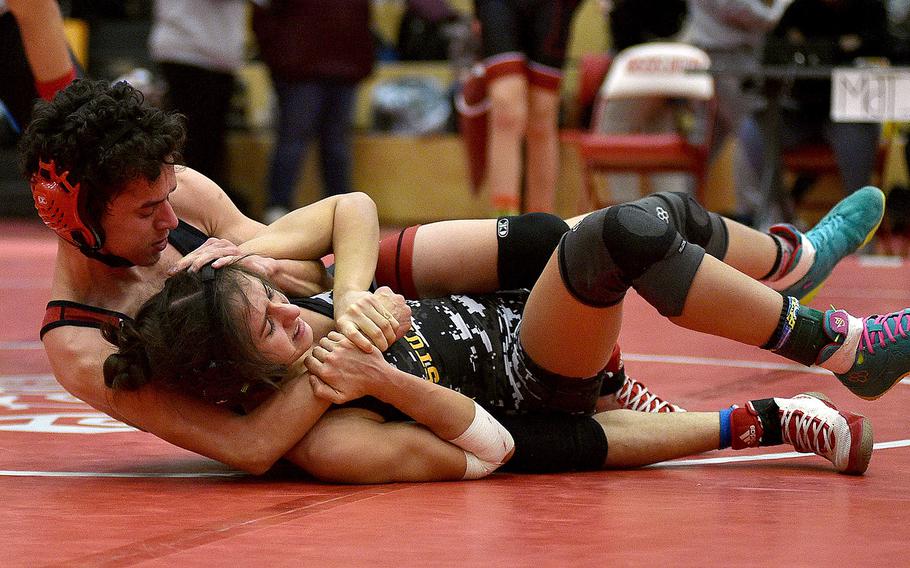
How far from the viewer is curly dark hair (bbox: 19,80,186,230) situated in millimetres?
2332

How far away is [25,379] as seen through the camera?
377 centimetres

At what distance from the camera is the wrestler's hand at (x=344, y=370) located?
7.76 feet

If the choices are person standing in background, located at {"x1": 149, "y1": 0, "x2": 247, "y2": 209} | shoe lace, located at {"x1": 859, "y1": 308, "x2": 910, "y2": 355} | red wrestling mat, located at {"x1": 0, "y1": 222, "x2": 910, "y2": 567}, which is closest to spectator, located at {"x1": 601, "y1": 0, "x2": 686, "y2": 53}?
person standing in background, located at {"x1": 149, "y1": 0, "x2": 247, "y2": 209}

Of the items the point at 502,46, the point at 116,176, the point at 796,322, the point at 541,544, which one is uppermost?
→ the point at 502,46

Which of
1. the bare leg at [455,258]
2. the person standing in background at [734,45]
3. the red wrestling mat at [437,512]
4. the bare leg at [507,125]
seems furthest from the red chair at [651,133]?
the bare leg at [455,258]

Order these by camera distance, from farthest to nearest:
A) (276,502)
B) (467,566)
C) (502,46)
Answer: (502,46) < (276,502) < (467,566)

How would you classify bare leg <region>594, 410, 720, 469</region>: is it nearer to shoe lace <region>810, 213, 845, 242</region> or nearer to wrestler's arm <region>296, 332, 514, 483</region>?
wrestler's arm <region>296, 332, 514, 483</region>

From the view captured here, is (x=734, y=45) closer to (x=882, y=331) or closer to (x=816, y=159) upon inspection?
(x=816, y=159)

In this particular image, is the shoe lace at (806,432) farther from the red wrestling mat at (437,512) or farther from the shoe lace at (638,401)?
the shoe lace at (638,401)

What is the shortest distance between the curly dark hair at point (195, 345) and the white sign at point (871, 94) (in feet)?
15.3

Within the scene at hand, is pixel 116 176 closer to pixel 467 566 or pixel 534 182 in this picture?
pixel 467 566

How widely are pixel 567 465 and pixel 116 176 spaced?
954 mm

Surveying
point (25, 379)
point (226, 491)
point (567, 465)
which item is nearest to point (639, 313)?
point (25, 379)

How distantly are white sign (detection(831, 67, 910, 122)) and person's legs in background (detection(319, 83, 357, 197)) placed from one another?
3.15 m
